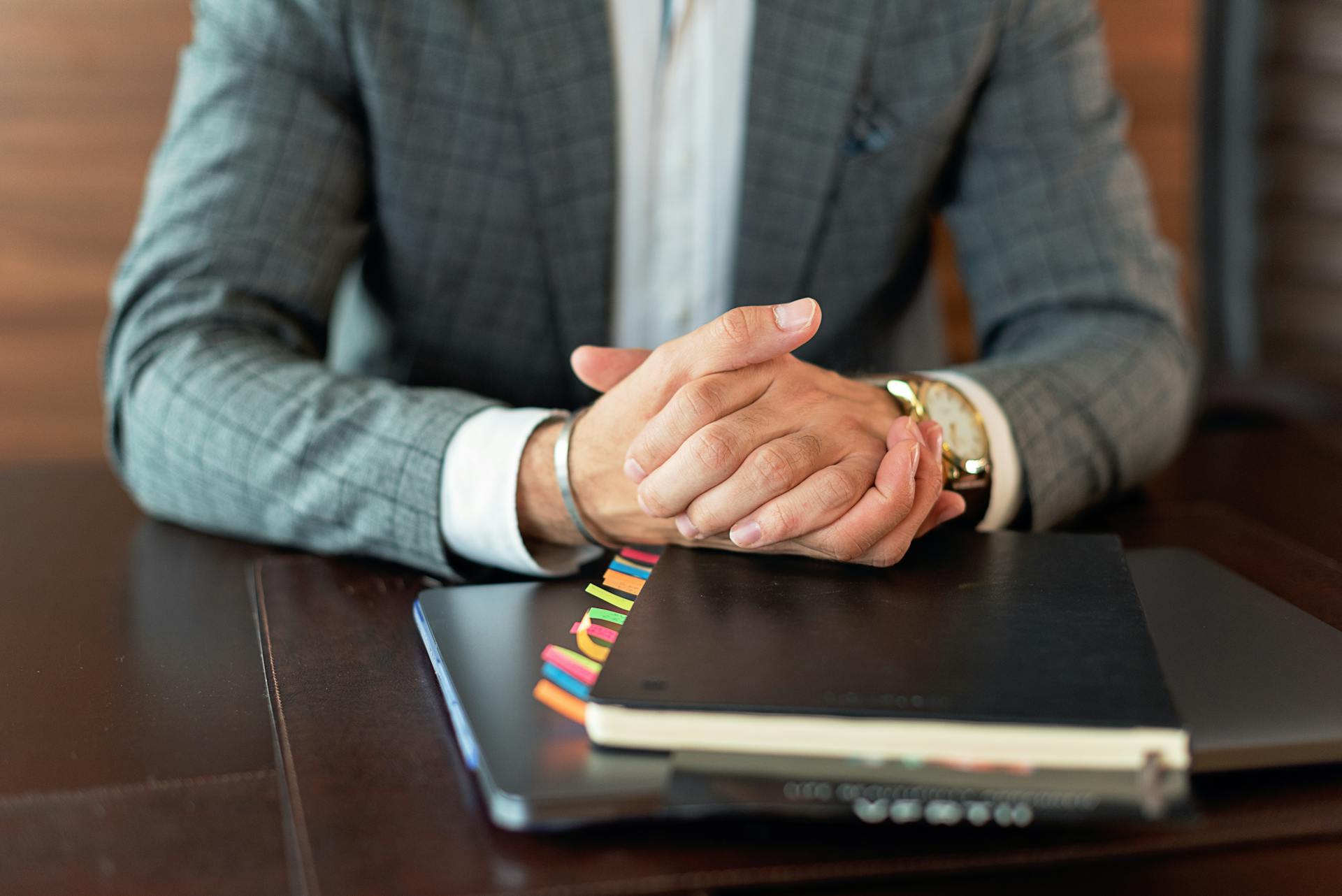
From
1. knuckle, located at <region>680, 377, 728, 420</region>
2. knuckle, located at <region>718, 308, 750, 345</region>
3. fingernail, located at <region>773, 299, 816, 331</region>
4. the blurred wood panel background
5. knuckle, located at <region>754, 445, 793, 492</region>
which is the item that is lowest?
the blurred wood panel background

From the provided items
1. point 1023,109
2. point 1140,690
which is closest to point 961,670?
point 1140,690

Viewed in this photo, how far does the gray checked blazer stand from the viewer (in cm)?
79

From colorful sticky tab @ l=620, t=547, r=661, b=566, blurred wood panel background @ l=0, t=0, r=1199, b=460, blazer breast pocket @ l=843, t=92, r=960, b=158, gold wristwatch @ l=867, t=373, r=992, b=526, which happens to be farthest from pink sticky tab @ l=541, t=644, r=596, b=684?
blurred wood panel background @ l=0, t=0, r=1199, b=460

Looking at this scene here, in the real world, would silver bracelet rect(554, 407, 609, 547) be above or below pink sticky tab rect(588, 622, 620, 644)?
below

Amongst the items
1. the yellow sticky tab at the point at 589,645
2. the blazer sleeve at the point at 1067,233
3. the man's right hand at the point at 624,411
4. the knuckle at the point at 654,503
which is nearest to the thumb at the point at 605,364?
the man's right hand at the point at 624,411

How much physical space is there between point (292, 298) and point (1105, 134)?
2.63ft

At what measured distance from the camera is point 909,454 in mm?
652

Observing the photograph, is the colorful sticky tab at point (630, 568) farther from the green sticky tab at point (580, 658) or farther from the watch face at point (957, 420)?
the watch face at point (957, 420)

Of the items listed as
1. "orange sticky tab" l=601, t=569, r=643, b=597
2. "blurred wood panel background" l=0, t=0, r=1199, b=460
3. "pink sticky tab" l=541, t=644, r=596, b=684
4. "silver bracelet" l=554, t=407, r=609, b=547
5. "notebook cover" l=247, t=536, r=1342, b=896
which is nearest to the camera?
"notebook cover" l=247, t=536, r=1342, b=896

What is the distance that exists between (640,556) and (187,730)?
0.85 ft

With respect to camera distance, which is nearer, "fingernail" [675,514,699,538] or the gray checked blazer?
"fingernail" [675,514,699,538]

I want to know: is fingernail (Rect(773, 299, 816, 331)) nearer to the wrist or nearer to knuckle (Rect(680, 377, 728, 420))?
knuckle (Rect(680, 377, 728, 420))

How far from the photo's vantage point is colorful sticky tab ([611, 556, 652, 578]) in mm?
614

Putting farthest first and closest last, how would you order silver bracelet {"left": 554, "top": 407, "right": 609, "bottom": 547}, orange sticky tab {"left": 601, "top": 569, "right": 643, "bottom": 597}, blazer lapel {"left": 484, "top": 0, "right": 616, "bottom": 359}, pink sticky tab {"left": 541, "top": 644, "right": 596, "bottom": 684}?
blazer lapel {"left": 484, "top": 0, "right": 616, "bottom": 359} → silver bracelet {"left": 554, "top": 407, "right": 609, "bottom": 547} → orange sticky tab {"left": 601, "top": 569, "right": 643, "bottom": 597} → pink sticky tab {"left": 541, "top": 644, "right": 596, "bottom": 684}
